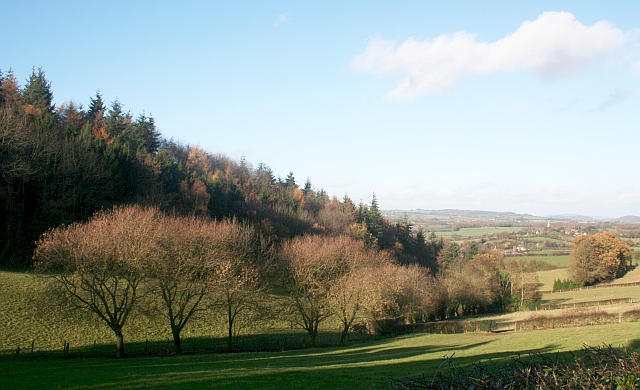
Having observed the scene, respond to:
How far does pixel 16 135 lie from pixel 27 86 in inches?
1058

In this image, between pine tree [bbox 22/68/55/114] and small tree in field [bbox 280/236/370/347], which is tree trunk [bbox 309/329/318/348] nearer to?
small tree in field [bbox 280/236/370/347]

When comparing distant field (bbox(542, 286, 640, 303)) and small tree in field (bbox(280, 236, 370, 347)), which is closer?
small tree in field (bbox(280, 236, 370, 347))

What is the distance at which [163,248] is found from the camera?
120 ft

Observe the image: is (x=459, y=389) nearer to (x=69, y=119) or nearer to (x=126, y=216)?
(x=126, y=216)

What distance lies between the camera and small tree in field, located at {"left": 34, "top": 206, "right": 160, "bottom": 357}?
31672mm

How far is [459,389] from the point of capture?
544 cm

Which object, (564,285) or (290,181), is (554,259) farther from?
(290,181)

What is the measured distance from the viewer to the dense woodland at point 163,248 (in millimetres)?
33844

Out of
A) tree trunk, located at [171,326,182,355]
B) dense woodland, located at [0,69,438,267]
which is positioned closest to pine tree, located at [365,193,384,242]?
dense woodland, located at [0,69,438,267]

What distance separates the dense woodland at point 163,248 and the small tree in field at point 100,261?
96 mm

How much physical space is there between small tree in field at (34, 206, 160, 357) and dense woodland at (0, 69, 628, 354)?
0.10 meters

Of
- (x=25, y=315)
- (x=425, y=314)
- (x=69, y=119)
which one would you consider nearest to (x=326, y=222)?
(x=425, y=314)

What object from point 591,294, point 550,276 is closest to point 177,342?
point 591,294

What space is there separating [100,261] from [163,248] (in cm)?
530
